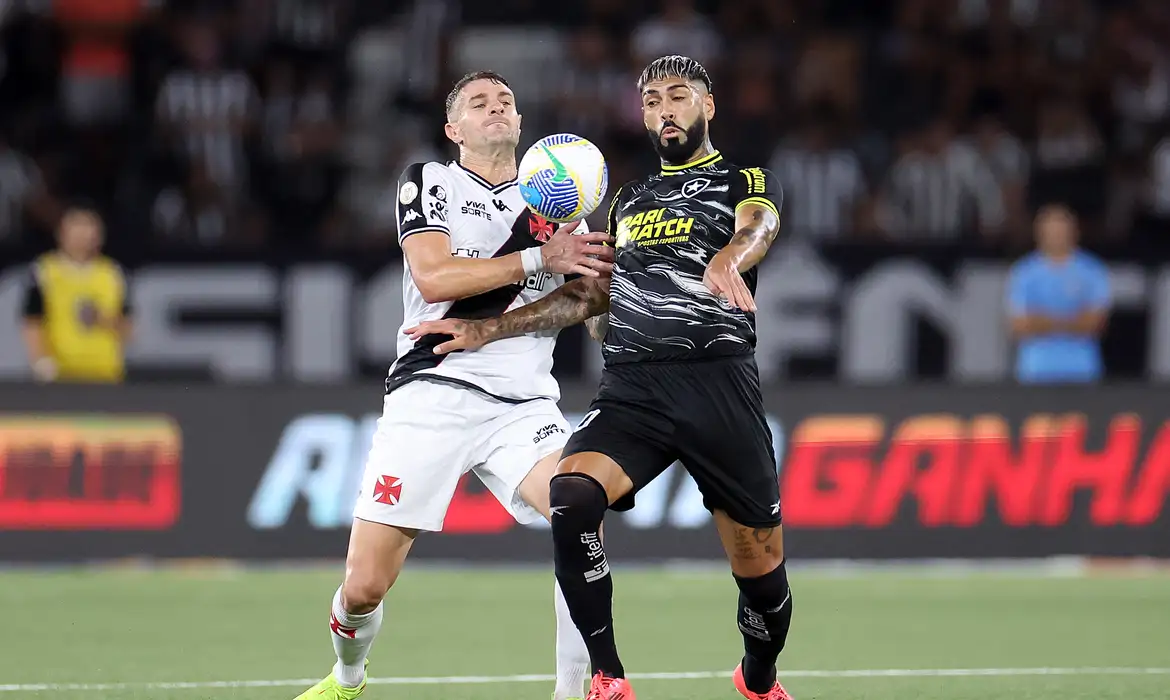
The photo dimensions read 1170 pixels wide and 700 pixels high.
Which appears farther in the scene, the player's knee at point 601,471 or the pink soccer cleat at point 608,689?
the player's knee at point 601,471

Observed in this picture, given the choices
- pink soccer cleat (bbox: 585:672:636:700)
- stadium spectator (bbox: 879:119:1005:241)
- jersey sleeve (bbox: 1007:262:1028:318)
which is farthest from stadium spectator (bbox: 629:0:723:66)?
pink soccer cleat (bbox: 585:672:636:700)

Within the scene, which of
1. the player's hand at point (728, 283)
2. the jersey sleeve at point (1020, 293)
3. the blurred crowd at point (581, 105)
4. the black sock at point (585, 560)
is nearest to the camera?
the player's hand at point (728, 283)

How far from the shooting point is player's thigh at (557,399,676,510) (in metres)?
6.12

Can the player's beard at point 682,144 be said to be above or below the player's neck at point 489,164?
above

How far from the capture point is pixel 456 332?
6527 mm

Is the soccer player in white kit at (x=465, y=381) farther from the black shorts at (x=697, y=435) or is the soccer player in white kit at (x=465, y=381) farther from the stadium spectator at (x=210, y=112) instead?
the stadium spectator at (x=210, y=112)

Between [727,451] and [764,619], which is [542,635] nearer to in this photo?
[764,619]

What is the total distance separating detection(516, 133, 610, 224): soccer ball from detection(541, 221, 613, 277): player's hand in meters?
0.09

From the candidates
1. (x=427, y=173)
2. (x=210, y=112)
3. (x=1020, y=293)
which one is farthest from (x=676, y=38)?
(x=427, y=173)

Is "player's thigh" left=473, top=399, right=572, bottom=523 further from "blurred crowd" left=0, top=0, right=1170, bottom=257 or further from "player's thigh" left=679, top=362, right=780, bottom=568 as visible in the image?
"blurred crowd" left=0, top=0, right=1170, bottom=257

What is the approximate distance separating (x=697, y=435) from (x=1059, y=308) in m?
7.14

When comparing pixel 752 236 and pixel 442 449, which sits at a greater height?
pixel 752 236

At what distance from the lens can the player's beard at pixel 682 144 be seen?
20.8ft

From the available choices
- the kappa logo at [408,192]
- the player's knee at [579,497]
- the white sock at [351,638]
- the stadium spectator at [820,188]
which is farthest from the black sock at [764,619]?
the stadium spectator at [820,188]
